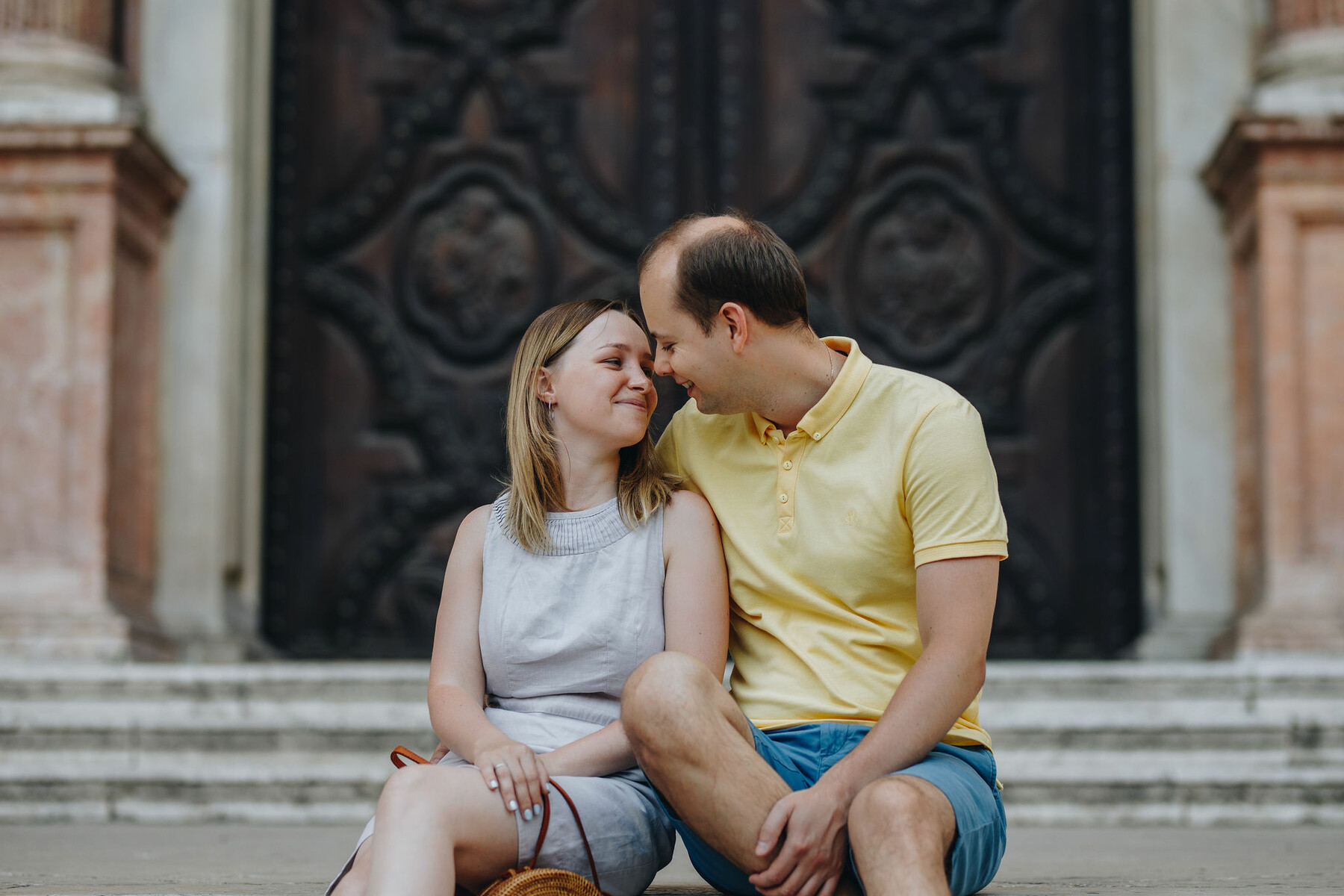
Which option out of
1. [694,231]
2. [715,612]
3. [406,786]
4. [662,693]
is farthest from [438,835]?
[694,231]

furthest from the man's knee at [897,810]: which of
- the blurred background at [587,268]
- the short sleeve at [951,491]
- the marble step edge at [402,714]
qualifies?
the blurred background at [587,268]

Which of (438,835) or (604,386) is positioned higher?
(604,386)

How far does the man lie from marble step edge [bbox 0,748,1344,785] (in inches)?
63.9

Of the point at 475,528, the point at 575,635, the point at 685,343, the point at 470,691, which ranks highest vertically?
the point at 685,343

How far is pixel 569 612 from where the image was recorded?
A: 2725 mm

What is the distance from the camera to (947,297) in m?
6.23

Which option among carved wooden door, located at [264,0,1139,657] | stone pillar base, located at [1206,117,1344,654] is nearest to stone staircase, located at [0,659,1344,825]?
stone pillar base, located at [1206,117,1344,654]

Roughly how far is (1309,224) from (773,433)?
3.24m

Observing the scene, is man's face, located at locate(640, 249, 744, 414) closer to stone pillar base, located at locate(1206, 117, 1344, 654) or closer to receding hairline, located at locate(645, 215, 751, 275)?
receding hairline, located at locate(645, 215, 751, 275)

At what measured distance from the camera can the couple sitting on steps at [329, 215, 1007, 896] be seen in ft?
7.77

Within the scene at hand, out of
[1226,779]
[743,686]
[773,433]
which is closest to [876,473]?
[773,433]

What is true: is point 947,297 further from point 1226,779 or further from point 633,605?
point 633,605

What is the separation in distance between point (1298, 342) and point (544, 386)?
3302 millimetres

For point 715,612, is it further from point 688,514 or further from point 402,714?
point 402,714
